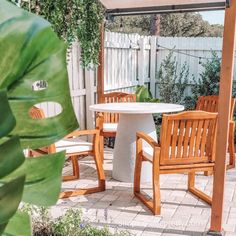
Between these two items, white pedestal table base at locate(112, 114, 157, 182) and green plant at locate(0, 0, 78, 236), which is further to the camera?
white pedestal table base at locate(112, 114, 157, 182)

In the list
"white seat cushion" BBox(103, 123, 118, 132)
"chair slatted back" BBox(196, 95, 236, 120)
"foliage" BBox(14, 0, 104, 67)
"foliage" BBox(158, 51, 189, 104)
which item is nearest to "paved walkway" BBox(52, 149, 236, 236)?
"white seat cushion" BBox(103, 123, 118, 132)

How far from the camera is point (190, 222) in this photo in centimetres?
315

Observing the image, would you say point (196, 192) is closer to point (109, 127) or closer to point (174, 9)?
point (109, 127)

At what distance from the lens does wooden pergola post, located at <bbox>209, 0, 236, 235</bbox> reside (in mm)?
2541

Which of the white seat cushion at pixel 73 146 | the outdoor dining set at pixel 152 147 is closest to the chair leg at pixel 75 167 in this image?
the outdoor dining set at pixel 152 147

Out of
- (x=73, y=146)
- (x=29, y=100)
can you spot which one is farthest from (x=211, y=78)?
(x=29, y=100)

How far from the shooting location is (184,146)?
3197 millimetres

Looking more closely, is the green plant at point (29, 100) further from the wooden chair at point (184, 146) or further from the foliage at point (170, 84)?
the foliage at point (170, 84)

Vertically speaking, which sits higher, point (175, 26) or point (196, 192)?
point (175, 26)

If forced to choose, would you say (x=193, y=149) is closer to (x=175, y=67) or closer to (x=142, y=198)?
(x=142, y=198)

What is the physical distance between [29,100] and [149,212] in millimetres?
2997

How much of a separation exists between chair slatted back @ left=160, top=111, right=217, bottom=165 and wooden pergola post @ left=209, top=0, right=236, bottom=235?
17.4 inches

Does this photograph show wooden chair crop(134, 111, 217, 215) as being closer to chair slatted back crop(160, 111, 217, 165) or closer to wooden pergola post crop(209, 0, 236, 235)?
chair slatted back crop(160, 111, 217, 165)

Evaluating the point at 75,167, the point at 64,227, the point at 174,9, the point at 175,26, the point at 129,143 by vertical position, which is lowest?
the point at 75,167
